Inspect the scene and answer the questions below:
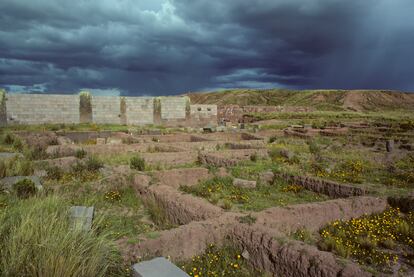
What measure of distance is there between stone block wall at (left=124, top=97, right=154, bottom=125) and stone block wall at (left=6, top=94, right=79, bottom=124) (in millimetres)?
3825

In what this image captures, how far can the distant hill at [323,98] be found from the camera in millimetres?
74000

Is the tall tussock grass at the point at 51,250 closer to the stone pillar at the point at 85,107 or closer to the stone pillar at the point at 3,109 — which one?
the stone pillar at the point at 3,109

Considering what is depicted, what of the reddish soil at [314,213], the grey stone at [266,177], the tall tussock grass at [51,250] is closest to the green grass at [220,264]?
the reddish soil at [314,213]

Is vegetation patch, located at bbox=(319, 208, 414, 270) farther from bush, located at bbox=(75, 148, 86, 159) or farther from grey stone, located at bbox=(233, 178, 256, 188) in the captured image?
bush, located at bbox=(75, 148, 86, 159)

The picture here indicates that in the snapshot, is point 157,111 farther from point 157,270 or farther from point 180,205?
point 157,270

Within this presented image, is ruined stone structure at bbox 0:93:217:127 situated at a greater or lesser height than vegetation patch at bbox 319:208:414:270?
greater

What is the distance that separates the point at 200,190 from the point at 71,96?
19.0 m

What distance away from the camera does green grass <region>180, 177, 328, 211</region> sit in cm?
725

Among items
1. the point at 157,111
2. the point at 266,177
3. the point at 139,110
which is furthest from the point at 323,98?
the point at 266,177

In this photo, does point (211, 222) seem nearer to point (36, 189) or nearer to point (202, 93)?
point (36, 189)

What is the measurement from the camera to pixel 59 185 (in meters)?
7.73

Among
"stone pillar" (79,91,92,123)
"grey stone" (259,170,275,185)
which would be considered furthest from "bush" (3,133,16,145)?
"grey stone" (259,170,275,185)

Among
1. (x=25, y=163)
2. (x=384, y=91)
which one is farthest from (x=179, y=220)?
(x=384, y=91)

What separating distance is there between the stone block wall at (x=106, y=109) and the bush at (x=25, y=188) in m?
18.7
